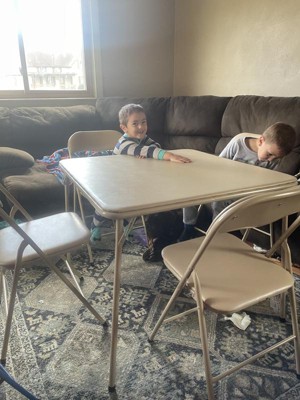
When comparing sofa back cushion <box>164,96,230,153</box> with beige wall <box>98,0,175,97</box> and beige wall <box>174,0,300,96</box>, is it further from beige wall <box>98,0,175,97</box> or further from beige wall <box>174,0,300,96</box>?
beige wall <box>98,0,175,97</box>

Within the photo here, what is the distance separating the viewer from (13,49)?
2.84 meters

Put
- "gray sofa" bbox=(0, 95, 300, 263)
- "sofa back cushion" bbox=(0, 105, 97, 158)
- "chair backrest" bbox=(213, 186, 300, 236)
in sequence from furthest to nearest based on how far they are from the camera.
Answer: "sofa back cushion" bbox=(0, 105, 97, 158) < "gray sofa" bbox=(0, 95, 300, 263) < "chair backrest" bbox=(213, 186, 300, 236)

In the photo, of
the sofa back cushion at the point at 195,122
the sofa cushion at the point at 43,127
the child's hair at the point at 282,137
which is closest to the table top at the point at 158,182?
the child's hair at the point at 282,137

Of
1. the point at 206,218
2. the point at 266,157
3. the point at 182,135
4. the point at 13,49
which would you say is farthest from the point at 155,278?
the point at 13,49

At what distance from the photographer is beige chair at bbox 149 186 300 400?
77 cm

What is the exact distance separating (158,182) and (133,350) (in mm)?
730

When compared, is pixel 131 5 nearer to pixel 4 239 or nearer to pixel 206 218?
pixel 206 218

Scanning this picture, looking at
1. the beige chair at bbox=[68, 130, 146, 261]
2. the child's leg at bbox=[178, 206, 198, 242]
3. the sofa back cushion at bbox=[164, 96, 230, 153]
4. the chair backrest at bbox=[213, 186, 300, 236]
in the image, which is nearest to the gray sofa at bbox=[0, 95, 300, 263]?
the sofa back cushion at bbox=[164, 96, 230, 153]

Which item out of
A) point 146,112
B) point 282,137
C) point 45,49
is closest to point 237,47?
point 146,112

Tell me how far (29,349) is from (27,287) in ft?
1.53

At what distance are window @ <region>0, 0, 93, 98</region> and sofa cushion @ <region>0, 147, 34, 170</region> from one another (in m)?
0.98

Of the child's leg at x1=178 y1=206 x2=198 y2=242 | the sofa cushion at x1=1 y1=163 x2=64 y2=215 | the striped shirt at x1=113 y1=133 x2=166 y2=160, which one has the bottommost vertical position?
the child's leg at x1=178 y1=206 x2=198 y2=242

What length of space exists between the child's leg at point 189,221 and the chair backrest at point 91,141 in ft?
2.21

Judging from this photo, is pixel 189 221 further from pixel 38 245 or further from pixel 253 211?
pixel 253 211
